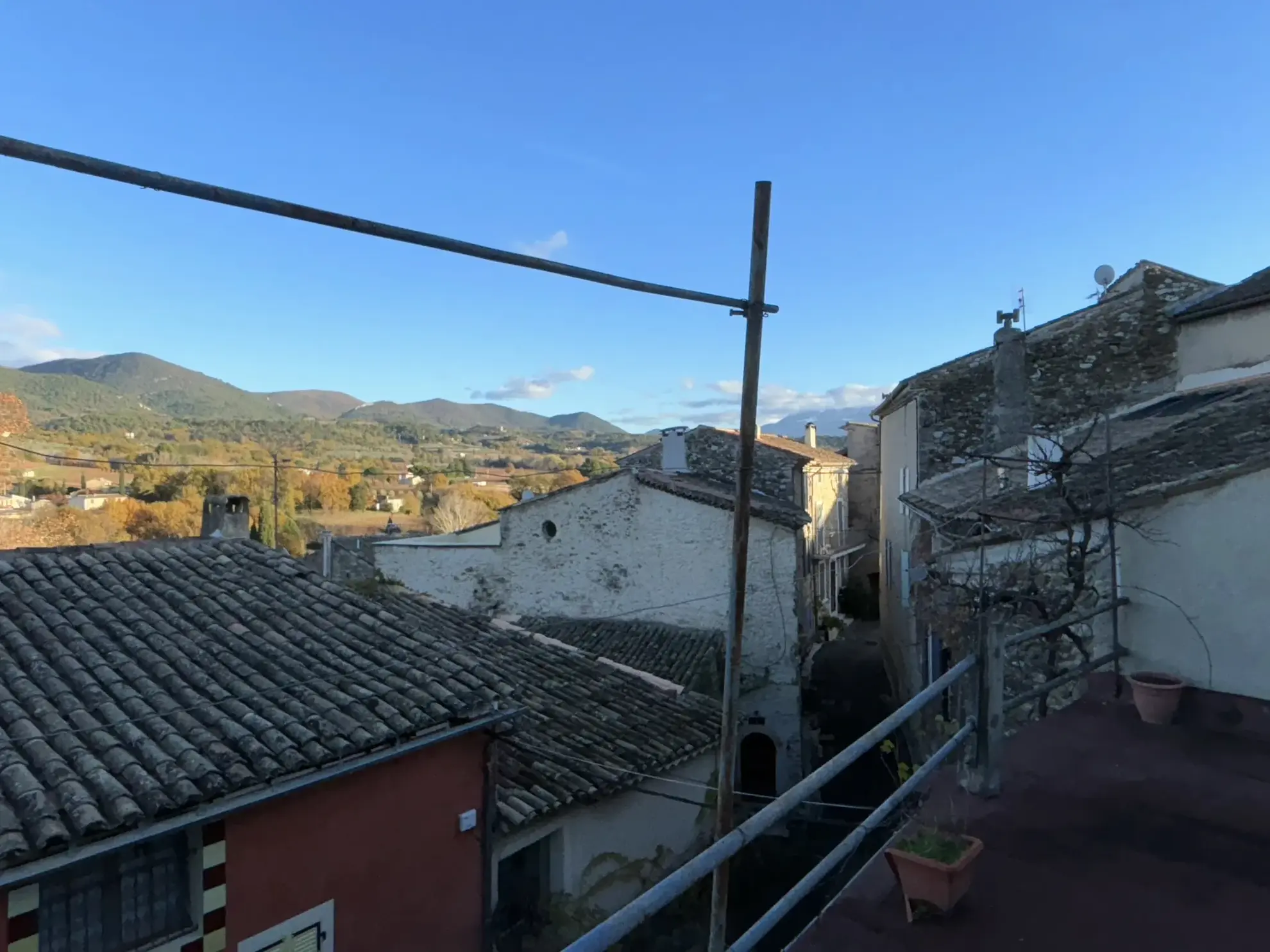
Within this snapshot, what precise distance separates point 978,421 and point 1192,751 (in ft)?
37.7

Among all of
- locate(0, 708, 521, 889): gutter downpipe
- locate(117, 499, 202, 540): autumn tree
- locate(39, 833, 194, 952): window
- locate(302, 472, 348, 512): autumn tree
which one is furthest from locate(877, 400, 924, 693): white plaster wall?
locate(302, 472, 348, 512): autumn tree

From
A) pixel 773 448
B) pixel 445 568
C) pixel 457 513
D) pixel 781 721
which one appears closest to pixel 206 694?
pixel 781 721

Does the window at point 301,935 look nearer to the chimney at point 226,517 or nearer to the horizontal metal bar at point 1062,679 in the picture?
the horizontal metal bar at point 1062,679

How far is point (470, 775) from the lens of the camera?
266 inches

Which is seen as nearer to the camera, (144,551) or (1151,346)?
(144,551)

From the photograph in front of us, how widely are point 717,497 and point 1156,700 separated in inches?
409

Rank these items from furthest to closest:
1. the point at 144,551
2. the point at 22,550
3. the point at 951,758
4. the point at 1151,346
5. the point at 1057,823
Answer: the point at 1151,346 < the point at 144,551 < the point at 22,550 < the point at 951,758 < the point at 1057,823

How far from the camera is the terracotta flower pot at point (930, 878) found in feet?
8.70

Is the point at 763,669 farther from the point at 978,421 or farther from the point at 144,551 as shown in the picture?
the point at 144,551

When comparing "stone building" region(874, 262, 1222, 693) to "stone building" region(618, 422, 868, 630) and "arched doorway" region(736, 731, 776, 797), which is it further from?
"arched doorway" region(736, 731, 776, 797)

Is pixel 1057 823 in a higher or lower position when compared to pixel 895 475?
lower

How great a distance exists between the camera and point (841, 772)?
2.90 m

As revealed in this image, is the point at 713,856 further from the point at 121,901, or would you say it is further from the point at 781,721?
the point at 781,721

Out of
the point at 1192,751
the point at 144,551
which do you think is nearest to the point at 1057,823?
the point at 1192,751
